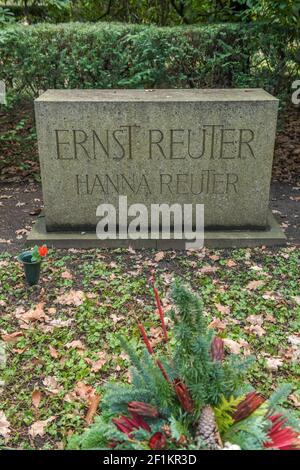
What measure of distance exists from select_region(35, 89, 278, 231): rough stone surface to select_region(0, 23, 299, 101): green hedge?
165 cm

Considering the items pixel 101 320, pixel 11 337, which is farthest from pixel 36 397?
pixel 101 320

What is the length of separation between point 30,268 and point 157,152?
5.83 ft

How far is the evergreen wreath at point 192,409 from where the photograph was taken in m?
1.62

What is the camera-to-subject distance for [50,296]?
4188 mm

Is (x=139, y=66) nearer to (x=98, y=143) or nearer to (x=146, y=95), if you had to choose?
(x=146, y=95)

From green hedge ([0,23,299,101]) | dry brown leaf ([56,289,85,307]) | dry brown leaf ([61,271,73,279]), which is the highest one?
green hedge ([0,23,299,101])

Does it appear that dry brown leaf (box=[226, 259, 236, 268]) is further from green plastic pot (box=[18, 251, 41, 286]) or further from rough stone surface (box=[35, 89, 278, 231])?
green plastic pot (box=[18, 251, 41, 286])

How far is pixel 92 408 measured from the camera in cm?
295

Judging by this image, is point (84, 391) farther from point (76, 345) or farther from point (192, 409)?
point (192, 409)

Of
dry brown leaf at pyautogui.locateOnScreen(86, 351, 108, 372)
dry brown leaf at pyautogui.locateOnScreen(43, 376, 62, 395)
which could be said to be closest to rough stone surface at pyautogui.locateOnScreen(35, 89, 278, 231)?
dry brown leaf at pyautogui.locateOnScreen(86, 351, 108, 372)

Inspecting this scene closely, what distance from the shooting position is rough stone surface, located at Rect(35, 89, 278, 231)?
4.78 m

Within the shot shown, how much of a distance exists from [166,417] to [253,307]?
236 cm

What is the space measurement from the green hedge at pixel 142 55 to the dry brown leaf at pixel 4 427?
16.5ft

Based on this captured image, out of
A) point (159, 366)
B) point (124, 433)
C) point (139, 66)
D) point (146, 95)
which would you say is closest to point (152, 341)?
point (159, 366)
